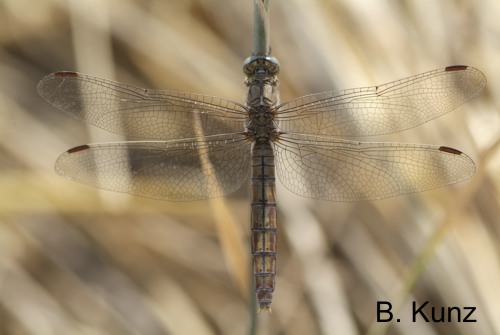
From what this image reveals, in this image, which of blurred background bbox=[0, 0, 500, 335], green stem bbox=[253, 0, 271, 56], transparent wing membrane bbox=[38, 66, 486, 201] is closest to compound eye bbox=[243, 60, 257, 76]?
transparent wing membrane bbox=[38, 66, 486, 201]

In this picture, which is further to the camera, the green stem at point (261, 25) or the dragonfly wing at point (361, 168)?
the dragonfly wing at point (361, 168)

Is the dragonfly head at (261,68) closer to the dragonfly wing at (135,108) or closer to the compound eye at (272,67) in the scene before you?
the compound eye at (272,67)

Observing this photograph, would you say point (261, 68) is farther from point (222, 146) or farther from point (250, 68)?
point (222, 146)

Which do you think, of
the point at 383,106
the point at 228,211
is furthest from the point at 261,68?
the point at 228,211

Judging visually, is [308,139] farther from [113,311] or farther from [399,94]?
[113,311]

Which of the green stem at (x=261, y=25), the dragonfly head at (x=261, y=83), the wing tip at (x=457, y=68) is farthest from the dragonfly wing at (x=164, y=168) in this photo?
the wing tip at (x=457, y=68)

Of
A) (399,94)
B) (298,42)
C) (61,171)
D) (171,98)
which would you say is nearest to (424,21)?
(298,42)

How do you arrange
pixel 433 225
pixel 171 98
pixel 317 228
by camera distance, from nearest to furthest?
pixel 171 98 < pixel 433 225 < pixel 317 228

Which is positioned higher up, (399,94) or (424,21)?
(424,21)
